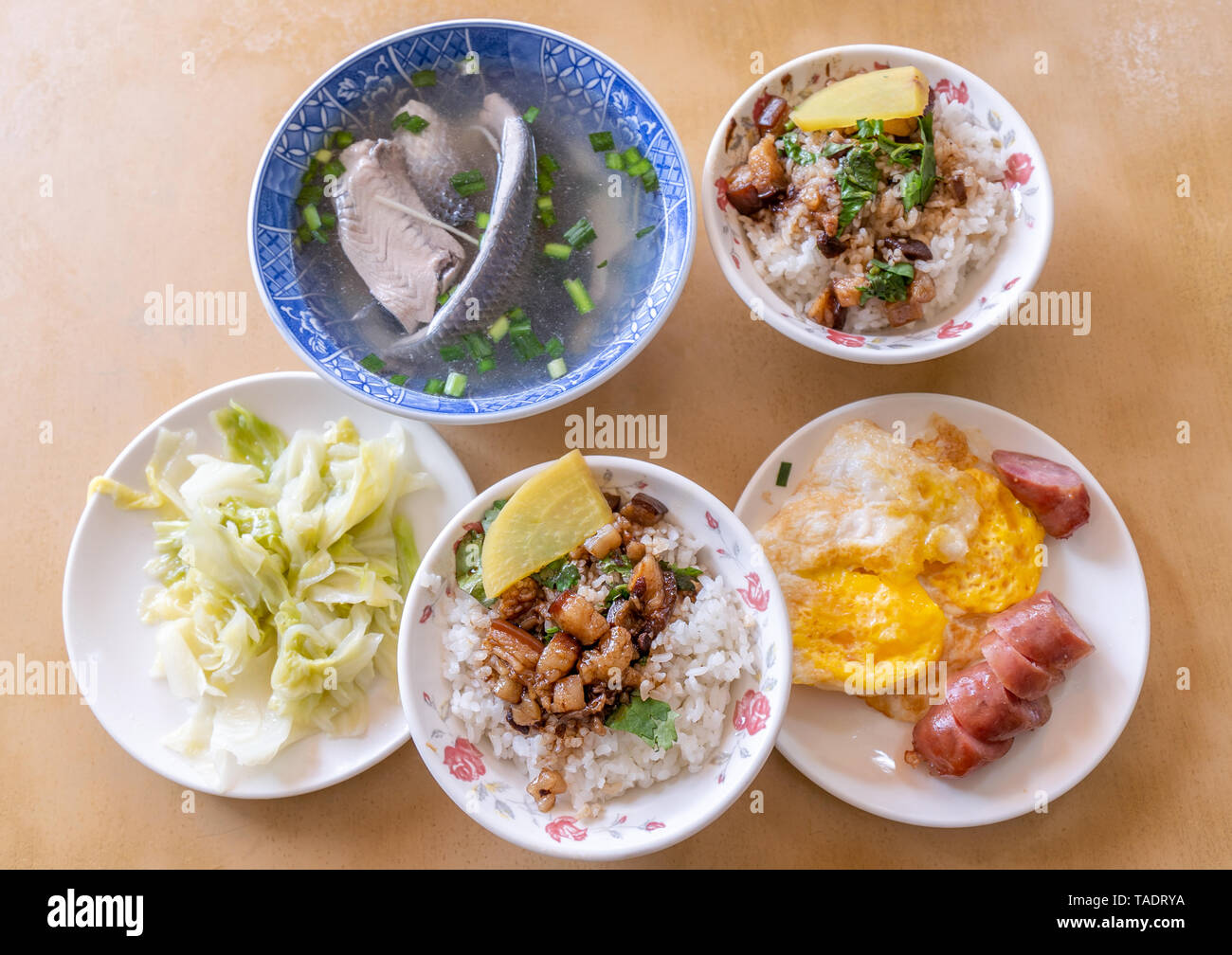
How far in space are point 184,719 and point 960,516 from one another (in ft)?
6.72

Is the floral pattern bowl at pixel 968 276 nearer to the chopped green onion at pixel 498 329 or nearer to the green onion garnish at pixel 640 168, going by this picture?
the green onion garnish at pixel 640 168

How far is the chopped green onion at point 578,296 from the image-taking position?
7.38 feet

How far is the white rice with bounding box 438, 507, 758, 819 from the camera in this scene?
6.51ft

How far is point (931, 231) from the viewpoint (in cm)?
220

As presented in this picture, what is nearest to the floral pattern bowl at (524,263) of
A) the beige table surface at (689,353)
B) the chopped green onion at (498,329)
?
the chopped green onion at (498,329)

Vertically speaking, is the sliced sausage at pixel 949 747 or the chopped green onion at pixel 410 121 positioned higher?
the chopped green onion at pixel 410 121

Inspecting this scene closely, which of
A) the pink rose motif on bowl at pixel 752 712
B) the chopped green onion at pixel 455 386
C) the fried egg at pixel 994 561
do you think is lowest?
the pink rose motif on bowl at pixel 752 712

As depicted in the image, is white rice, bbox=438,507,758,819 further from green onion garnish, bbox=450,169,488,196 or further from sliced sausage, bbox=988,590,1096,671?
green onion garnish, bbox=450,169,488,196

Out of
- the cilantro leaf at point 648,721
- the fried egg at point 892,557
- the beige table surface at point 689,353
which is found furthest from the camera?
the beige table surface at point 689,353

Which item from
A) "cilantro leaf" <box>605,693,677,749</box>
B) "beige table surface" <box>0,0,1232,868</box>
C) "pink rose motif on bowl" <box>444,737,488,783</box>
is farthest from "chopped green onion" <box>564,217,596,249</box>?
"pink rose motif on bowl" <box>444,737,488,783</box>

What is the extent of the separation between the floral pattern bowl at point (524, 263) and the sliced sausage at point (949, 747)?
45.6 inches

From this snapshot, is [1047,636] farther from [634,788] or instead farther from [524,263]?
[524,263]

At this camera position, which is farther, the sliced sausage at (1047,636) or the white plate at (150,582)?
the white plate at (150,582)

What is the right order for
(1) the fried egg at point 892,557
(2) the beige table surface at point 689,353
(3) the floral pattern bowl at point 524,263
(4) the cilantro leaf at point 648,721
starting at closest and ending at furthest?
(4) the cilantro leaf at point 648,721
(3) the floral pattern bowl at point 524,263
(1) the fried egg at point 892,557
(2) the beige table surface at point 689,353
